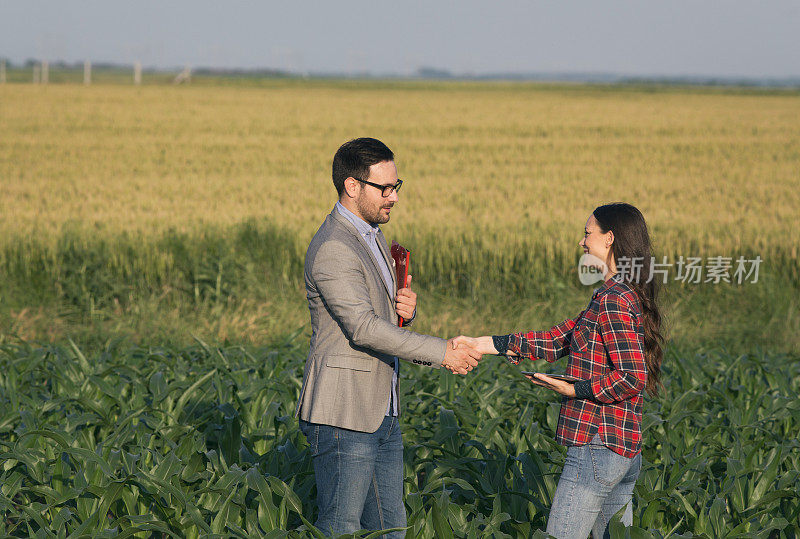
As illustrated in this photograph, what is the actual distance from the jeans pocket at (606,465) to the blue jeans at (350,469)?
918mm

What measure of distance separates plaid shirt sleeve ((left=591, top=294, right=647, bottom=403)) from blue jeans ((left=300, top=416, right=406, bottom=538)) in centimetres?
99

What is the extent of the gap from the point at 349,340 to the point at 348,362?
0.32ft

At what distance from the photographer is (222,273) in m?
10.5

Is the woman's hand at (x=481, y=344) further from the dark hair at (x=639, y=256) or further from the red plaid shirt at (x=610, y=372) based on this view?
the dark hair at (x=639, y=256)

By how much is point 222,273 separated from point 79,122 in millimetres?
22229

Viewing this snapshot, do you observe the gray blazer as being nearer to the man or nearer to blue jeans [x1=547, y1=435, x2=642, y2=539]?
the man

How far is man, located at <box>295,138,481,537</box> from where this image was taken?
3.62 metres

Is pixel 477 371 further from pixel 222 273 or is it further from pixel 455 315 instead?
pixel 222 273

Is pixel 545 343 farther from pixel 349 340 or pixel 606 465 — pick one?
pixel 349 340

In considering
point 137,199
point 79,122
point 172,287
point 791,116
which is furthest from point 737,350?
point 791,116

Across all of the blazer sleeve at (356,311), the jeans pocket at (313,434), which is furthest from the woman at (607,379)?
the jeans pocket at (313,434)

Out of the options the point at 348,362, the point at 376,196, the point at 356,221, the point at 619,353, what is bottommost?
the point at 348,362

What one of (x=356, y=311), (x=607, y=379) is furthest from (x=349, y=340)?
(x=607, y=379)

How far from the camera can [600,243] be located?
11.8 feet
